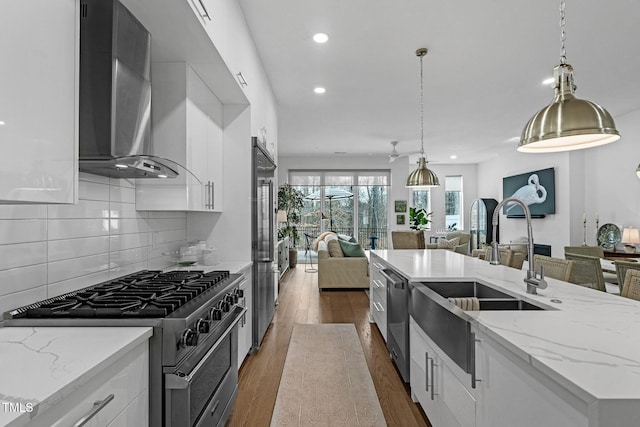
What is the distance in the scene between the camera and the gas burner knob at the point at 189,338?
1379 millimetres

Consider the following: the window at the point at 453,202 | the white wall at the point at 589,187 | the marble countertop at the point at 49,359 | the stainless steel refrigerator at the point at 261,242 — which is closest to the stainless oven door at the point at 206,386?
the marble countertop at the point at 49,359

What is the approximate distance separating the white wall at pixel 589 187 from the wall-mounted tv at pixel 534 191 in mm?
116

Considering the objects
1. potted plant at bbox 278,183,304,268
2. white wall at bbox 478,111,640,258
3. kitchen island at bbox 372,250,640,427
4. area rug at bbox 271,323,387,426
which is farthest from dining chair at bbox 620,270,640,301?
potted plant at bbox 278,183,304,268

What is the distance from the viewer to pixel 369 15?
2.83 m

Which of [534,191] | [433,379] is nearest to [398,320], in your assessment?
[433,379]

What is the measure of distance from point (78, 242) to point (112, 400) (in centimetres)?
100

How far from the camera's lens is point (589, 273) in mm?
3334

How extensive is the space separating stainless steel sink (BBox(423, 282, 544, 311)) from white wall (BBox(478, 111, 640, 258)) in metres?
4.57

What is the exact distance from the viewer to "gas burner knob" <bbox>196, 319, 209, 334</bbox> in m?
1.51

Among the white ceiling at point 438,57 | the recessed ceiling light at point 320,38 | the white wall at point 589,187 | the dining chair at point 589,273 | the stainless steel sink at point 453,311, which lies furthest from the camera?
the white wall at point 589,187

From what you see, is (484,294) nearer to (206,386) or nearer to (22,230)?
(206,386)

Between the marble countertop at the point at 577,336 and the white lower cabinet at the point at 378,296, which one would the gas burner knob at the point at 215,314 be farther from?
the white lower cabinet at the point at 378,296

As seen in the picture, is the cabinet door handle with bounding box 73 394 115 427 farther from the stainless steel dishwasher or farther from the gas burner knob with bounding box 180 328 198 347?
the stainless steel dishwasher

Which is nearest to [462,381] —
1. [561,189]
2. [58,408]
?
[58,408]
